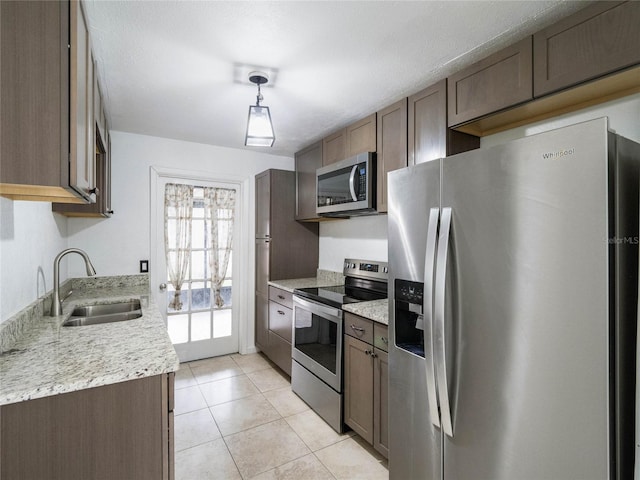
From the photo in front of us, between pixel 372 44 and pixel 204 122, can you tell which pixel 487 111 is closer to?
pixel 372 44

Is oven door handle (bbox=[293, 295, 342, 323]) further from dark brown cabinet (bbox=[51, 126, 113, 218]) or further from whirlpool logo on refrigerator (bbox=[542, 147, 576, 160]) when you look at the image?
dark brown cabinet (bbox=[51, 126, 113, 218])

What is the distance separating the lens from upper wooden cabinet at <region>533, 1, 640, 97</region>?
4.12 feet

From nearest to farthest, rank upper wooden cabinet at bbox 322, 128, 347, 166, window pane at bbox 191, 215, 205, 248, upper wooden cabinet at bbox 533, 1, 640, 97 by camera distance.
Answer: upper wooden cabinet at bbox 533, 1, 640, 97
upper wooden cabinet at bbox 322, 128, 347, 166
window pane at bbox 191, 215, 205, 248

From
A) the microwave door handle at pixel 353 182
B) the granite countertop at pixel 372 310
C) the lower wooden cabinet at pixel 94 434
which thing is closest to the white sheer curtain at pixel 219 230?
the microwave door handle at pixel 353 182

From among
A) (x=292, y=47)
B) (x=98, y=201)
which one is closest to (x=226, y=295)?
(x=98, y=201)

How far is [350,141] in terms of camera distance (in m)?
2.82

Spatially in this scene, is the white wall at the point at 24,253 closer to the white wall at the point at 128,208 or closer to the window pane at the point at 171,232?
the white wall at the point at 128,208

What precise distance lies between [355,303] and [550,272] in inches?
53.3

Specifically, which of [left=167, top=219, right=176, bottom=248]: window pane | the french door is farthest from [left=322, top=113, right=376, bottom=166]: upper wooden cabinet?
[left=167, top=219, right=176, bottom=248]: window pane

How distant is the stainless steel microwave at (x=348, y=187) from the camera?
2502mm

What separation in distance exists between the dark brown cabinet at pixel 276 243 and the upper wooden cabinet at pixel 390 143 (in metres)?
1.40

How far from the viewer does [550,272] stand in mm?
1075

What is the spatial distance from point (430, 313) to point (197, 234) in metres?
2.97

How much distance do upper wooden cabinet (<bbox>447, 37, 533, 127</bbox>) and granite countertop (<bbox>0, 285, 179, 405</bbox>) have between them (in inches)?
75.7
